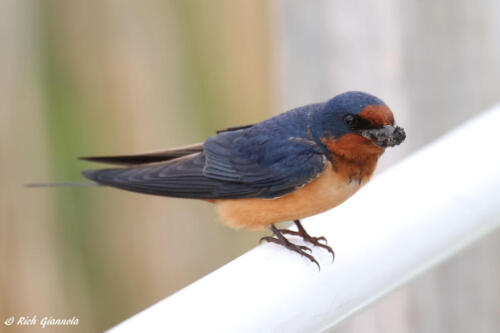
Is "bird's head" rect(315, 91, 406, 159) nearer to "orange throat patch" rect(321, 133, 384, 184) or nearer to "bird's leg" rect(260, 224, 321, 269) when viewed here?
"orange throat patch" rect(321, 133, 384, 184)

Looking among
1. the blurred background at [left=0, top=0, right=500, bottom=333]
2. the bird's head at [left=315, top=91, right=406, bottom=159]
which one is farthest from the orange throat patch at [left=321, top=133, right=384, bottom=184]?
the blurred background at [left=0, top=0, right=500, bottom=333]

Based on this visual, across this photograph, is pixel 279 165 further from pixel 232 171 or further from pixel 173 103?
pixel 173 103

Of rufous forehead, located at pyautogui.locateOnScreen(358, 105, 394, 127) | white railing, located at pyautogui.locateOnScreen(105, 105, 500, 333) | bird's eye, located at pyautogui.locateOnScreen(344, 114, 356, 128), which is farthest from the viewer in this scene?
bird's eye, located at pyautogui.locateOnScreen(344, 114, 356, 128)

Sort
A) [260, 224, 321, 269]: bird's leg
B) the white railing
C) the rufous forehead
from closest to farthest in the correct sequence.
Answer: the white railing, [260, 224, 321, 269]: bird's leg, the rufous forehead

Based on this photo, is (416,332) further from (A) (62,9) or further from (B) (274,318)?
(A) (62,9)

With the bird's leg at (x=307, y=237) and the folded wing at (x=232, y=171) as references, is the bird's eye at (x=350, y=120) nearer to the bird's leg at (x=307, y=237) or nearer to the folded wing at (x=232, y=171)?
the folded wing at (x=232, y=171)

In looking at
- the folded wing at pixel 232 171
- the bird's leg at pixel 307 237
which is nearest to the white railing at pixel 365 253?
the bird's leg at pixel 307 237
